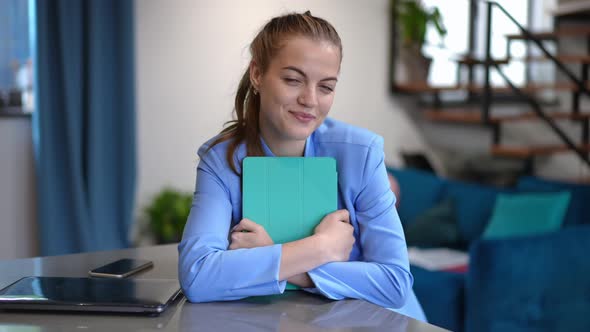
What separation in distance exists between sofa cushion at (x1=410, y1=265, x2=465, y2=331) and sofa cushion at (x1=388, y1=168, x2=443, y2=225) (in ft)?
3.62

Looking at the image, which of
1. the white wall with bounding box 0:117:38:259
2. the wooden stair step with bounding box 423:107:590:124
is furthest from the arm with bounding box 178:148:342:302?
the wooden stair step with bounding box 423:107:590:124

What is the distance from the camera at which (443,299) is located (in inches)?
106

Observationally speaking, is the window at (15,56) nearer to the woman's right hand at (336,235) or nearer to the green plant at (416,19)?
the green plant at (416,19)

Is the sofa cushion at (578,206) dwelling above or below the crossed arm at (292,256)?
below

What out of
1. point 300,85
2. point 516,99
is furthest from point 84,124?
point 516,99

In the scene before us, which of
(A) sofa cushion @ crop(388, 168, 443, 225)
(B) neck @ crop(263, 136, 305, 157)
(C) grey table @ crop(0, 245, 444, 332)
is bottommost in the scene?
(A) sofa cushion @ crop(388, 168, 443, 225)

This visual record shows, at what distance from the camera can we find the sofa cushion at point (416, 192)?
3.82 m

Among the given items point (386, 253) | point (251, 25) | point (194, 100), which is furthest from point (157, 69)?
point (386, 253)

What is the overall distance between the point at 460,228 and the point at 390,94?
171 cm

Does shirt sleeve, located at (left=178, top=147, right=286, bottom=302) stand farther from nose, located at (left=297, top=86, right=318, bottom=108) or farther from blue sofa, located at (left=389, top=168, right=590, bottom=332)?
blue sofa, located at (left=389, top=168, right=590, bottom=332)

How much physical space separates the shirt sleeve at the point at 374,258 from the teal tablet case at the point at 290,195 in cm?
8

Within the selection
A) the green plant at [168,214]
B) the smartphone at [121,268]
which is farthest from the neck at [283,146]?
the green plant at [168,214]

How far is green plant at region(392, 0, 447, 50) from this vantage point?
4.53m

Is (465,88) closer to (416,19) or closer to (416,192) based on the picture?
(416,19)
